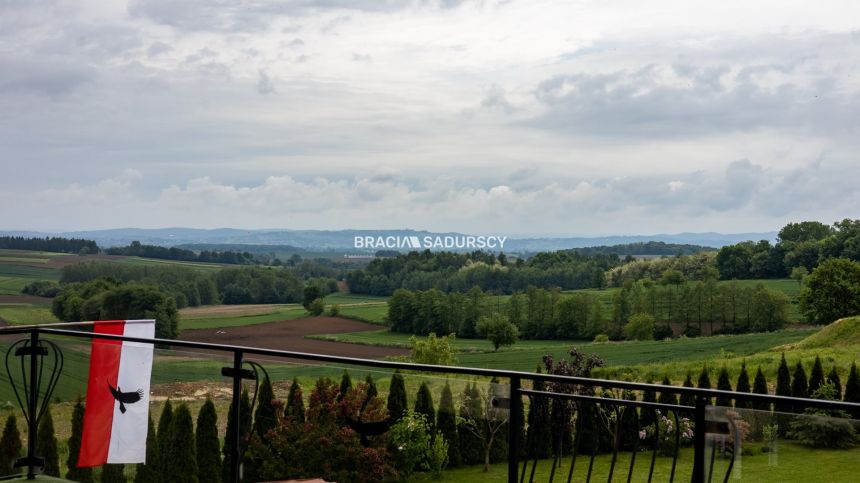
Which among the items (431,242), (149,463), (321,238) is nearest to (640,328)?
(431,242)

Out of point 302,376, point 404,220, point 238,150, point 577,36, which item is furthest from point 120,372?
point 404,220

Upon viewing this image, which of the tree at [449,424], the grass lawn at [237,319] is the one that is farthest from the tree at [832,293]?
the tree at [449,424]

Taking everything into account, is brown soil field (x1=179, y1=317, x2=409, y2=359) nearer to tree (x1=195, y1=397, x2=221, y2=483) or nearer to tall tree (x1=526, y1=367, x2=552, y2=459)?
tree (x1=195, y1=397, x2=221, y2=483)

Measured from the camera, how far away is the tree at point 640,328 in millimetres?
75938

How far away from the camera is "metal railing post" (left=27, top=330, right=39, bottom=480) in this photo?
15.9 ft

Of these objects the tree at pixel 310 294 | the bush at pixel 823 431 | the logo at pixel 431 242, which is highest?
the logo at pixel 431 242

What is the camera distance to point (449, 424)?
3850 mm

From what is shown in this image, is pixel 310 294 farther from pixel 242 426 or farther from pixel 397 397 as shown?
pixel 397 397

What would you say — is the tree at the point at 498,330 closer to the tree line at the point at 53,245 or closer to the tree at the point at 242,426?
the tree line at the point at 53,245

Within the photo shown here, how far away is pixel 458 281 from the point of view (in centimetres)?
9644

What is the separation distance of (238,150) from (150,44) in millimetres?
34262

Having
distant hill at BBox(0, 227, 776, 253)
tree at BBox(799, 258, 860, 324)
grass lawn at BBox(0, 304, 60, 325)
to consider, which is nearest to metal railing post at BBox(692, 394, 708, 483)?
tree at BBox(799, 258, 860, 324)

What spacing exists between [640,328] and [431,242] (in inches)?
2313

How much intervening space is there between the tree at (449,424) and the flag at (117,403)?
1.72 m
